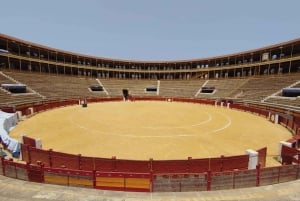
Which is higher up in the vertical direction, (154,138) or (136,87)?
(136,87)

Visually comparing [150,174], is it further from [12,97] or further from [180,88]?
[180,88]

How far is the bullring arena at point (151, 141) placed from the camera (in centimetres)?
833

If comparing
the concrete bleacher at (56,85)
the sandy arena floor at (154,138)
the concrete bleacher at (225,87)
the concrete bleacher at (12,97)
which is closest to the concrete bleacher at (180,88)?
the concrete bleacher at (225,87)

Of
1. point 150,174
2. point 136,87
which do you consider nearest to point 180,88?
point 136,87

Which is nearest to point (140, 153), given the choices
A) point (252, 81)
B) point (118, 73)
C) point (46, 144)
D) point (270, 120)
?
point (46, 144)

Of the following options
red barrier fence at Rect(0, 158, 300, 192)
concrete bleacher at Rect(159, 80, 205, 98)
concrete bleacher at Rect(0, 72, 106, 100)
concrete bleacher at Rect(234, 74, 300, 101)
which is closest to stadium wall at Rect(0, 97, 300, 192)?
red barrier fence at Rect(0, 158, 300, 192)

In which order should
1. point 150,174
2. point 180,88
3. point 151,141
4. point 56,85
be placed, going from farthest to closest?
point 180,88 < point 56,85 < point 151,141 < point 150,174

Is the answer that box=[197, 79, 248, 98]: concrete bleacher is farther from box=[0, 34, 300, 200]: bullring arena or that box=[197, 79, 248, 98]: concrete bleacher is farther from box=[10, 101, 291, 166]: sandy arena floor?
box=[10, 101, 291, 166]: sandy arena floor

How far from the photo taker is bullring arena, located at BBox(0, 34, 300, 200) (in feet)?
27.3

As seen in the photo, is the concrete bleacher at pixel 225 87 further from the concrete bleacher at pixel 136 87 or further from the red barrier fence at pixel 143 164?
the red barrier fence at pixel 143 164

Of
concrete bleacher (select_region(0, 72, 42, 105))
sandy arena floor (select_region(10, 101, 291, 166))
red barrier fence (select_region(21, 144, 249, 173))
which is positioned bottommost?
sandy arena floor (select_region(10, 101, 291, 166))

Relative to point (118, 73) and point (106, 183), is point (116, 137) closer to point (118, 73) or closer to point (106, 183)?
point (106, 183)

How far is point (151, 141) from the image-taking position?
1603 cm

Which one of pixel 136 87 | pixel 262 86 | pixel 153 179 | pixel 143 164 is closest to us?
pixel 153 179
